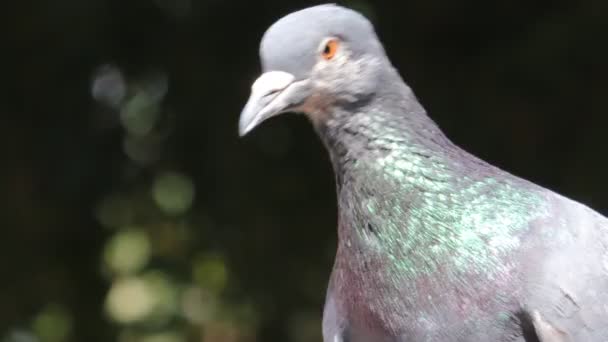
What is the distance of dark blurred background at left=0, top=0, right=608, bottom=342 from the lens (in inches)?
137

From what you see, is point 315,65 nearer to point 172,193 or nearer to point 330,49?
point 330,49

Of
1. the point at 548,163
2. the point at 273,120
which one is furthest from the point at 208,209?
the point at 548,163

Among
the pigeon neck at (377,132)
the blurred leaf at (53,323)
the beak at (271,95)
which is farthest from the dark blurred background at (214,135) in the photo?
the beak at (271,95)


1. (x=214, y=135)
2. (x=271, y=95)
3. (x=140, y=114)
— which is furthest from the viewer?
(x=140, y=114)

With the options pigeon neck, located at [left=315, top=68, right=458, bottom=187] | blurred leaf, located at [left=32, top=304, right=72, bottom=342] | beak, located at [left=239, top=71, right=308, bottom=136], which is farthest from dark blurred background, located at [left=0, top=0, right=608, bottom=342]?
beak, located at [left=239, top=71, right=308, bottom=136]

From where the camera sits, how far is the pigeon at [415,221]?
1.87 meters

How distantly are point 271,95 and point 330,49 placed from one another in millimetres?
147

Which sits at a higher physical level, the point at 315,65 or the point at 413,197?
the point at 315,65

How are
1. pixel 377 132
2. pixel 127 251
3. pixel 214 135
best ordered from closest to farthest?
pixel 377 132 < pixel 214 135 < pixel 127 251

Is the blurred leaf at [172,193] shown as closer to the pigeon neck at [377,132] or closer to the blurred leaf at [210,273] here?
the blurred leaf at [210,273]

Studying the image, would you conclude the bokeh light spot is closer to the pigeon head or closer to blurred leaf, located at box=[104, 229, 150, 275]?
blurred leaf, located at box=[104, 229, 150, 275]

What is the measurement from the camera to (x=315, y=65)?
1.89 meters

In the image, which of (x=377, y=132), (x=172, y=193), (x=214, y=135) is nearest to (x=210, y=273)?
(x=172, y=193)

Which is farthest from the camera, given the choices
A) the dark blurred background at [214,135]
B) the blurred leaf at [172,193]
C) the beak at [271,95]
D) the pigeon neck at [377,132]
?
the blurred leaf at [172,193]
